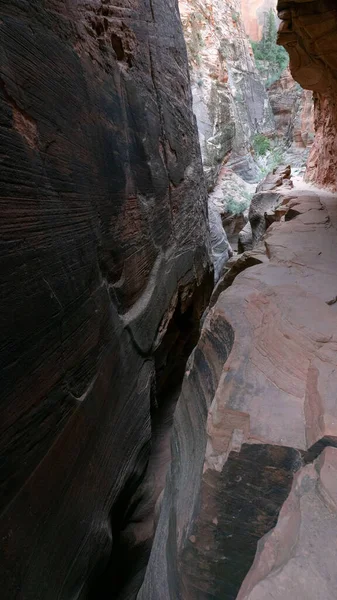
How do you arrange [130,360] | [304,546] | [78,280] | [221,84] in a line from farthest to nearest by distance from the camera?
1. [221,84]
2. [130,360]
3. [78,280]
4. [304,546]

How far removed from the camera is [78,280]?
5.93 ft

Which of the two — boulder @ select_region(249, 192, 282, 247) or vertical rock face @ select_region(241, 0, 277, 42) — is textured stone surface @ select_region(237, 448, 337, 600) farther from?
vertical rock face @ select_region(241, 0, 277, 42)

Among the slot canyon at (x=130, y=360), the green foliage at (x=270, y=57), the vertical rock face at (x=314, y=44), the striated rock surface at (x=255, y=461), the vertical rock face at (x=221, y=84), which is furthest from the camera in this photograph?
the green foliage at (x=270, y=57)

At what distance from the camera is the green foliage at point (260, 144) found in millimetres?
17016

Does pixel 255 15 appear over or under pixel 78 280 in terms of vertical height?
over

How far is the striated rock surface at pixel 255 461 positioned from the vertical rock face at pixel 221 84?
12.3 metres

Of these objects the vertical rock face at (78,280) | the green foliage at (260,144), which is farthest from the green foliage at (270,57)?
the vertical rock face at (78,280)

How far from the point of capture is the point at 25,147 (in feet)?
4.54

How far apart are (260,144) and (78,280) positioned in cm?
1841

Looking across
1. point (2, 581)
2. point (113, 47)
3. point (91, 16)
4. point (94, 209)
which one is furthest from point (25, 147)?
point (2, 581)

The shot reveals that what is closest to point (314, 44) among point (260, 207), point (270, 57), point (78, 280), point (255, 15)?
point (78, 280)

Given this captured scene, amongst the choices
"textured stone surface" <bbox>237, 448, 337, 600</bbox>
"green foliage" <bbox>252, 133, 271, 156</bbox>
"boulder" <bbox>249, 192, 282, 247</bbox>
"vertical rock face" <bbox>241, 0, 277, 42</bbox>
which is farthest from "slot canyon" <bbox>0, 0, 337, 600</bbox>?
"vertical rock face" <bbox>241, 0, 277, 42</bbox>

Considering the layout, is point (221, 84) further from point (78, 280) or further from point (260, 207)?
point (78, 280)

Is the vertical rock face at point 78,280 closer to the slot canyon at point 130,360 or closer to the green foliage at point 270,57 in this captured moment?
the slot canyon at point 130,360
